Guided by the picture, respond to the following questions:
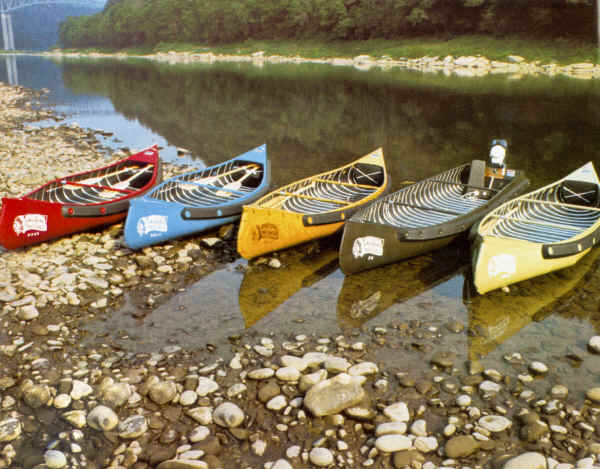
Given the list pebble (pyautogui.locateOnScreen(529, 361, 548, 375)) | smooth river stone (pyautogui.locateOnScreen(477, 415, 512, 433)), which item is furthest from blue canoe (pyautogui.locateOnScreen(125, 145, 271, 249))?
smooth river stone (pyautogui.locateOnScreen(477, 415, 512, 433))

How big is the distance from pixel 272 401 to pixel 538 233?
736 centimetres

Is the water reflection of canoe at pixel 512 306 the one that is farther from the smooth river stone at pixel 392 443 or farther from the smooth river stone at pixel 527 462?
the smooth river stone at pixel 392 443

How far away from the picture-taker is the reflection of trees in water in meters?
22.0

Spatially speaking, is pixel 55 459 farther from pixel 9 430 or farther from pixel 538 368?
pixel 538 368

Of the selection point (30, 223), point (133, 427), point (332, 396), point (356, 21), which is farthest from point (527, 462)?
point (356, 21)

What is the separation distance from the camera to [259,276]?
1066 centimetres

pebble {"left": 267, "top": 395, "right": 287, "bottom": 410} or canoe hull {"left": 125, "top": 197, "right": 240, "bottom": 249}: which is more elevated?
canoe hull {"left": 125, "top": 197, "right": 240, "bottom": 249}

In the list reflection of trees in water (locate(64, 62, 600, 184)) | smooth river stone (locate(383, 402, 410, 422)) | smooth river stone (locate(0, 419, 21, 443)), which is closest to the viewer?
smooth river stone (locate(0, 419, 21, 443))

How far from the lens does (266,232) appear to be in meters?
10.8


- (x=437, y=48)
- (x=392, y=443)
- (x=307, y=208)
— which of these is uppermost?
(x=437, y=48)

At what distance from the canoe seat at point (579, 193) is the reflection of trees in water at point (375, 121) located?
5693 mm

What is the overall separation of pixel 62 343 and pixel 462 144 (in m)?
20.7

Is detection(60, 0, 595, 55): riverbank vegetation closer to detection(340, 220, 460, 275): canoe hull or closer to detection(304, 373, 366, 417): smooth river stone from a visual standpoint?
detection(340, 220, 460, 275): canoe hull

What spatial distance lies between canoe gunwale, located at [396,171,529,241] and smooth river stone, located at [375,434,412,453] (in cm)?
476
